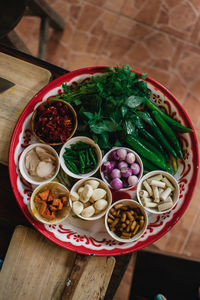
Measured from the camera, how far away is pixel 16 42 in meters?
2.15

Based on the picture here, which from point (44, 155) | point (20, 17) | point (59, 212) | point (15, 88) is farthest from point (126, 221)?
point (20, 17)

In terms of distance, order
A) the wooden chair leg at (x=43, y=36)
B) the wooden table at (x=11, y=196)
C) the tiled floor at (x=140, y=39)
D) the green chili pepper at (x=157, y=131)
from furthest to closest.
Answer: the tiled floor at (x=140, y=39), the wooden chair leg at (x=43, y=36), the wooden table at (x=11, y=196), the green chili pepper at (x=157, y=131)

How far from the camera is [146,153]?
165cm

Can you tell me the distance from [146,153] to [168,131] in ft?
0.66

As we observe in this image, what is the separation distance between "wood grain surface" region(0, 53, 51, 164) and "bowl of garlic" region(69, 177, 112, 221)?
21.3 inches

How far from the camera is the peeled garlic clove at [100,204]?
5.17 ft

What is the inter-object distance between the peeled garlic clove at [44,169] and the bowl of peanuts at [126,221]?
1.44 ft

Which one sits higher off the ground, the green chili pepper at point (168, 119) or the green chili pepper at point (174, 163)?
the green chili pepper at point (168, 119)

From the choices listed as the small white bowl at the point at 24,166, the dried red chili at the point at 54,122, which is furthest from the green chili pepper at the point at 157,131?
the small white bowl at the point at 24,166

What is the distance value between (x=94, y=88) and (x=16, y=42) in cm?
99

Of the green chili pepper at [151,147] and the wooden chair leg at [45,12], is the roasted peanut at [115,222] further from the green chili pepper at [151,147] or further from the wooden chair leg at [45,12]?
the wooden chair leg at [45,12]

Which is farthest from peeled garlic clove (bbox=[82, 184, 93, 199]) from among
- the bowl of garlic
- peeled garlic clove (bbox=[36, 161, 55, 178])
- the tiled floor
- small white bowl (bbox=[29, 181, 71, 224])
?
the tiled floor

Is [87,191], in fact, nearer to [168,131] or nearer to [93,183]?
[93,183]

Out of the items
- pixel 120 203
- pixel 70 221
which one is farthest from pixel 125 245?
pixel 70 221
